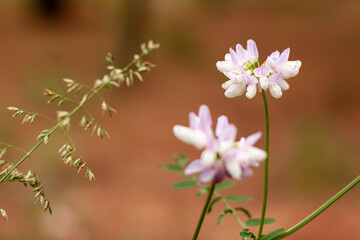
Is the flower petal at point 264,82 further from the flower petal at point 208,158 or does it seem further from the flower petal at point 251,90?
the flower petal at point 208,158

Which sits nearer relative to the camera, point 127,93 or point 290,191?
point 290,191

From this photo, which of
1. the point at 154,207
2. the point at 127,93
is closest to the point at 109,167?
the point at 154,207

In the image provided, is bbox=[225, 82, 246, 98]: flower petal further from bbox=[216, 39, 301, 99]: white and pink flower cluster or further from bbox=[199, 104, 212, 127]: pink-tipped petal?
bbox=[199, 104, 212, 127]: pink-tipped petal

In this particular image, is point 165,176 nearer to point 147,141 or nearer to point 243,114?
point 147,141

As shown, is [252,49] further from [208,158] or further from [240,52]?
[208,158]

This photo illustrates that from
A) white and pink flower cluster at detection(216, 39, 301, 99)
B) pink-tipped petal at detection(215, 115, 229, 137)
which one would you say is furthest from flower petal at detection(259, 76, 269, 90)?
pink-tipped petal at detection(215, 115, 229, 137)

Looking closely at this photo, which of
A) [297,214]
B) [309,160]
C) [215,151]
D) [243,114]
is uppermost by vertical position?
[243,114]

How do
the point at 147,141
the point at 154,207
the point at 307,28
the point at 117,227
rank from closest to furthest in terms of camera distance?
the point at 117,227 → the point at 154,207 → the point at 147,141 → the point at 307,28
